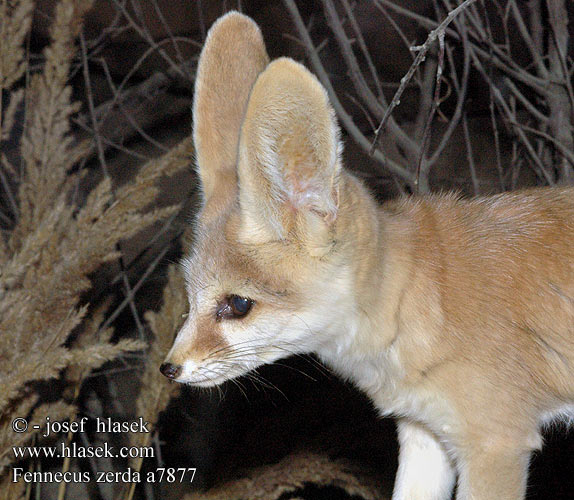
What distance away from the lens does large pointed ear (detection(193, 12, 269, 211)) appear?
2.15 m

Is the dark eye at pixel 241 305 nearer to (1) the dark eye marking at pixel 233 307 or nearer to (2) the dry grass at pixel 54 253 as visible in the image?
(1) the dark eye marking at pixel 233 307

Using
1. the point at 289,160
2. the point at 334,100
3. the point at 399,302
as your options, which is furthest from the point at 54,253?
the point at 334,100

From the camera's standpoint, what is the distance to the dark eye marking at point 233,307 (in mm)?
1903

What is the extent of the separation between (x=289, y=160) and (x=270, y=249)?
253 mm

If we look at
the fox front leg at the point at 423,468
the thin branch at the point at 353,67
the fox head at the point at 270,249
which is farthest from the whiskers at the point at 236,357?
the thin branch at the point at 353,67

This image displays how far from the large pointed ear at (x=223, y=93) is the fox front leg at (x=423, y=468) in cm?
91

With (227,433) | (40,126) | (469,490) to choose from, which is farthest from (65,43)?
(227,433)

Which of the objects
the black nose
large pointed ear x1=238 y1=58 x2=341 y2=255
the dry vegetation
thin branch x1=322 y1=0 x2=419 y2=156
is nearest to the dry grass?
the dry vegetation

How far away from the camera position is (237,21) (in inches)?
84.4

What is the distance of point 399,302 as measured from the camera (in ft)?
6.58

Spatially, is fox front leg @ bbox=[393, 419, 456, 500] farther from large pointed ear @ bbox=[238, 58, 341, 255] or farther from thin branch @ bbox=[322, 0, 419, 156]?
thin branch @ bbox=[322, 0, 419, 156]

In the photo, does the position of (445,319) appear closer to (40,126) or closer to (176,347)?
(176,347)

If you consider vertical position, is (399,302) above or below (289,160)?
below

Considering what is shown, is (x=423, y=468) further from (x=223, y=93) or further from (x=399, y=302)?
(x=223, y=93)
